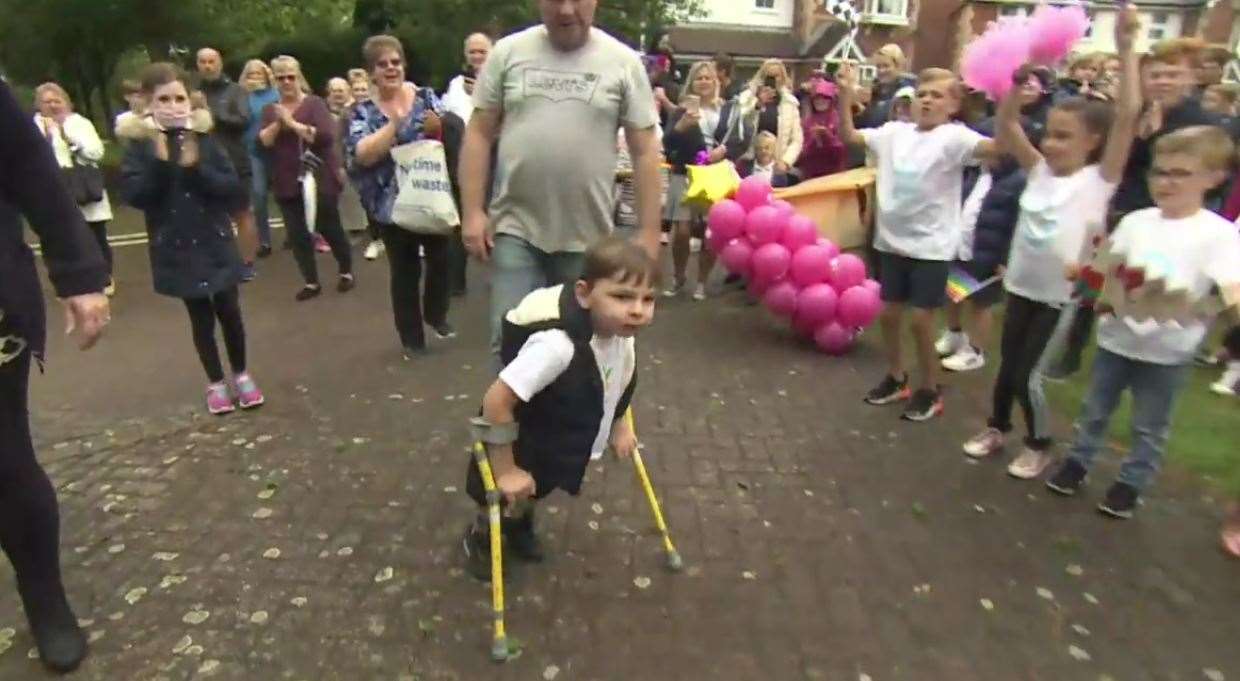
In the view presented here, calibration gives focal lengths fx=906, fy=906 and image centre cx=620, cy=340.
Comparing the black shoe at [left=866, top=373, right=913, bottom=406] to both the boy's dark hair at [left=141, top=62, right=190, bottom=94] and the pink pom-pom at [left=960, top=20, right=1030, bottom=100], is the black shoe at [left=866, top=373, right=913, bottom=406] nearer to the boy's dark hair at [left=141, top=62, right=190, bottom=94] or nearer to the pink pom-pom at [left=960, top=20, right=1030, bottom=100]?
the pink pom-pom at [left=960, top=20, right=1030, bottom=100]

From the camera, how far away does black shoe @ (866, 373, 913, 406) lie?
17.9 feet

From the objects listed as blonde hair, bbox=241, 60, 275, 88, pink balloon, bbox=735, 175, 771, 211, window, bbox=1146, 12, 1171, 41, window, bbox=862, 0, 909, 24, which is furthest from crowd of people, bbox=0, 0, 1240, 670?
window, bbox=1146, 12, 1171, 41

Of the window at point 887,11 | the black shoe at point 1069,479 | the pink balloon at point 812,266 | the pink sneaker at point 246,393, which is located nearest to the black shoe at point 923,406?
the black shoe at point 1069,479

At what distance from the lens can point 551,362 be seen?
283 centimetres

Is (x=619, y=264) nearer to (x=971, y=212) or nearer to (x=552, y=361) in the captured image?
(x=552, y=361)

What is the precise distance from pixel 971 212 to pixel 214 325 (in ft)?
16.1

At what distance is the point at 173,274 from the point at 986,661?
166 inches

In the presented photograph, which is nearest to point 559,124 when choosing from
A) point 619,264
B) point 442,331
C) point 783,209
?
point 619,264

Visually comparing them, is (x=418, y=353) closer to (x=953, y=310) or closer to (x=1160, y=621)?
(x=953, y=310)

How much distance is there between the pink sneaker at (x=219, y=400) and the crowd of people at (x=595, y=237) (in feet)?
0.04

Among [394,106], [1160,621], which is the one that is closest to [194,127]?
[394,106]

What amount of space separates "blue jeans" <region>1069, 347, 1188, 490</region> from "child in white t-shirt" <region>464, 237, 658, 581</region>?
7.52 ft

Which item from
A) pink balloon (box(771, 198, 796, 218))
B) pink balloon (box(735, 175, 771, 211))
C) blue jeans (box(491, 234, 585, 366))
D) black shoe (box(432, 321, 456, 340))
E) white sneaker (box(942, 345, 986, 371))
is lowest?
white sneaker (box(942, 345, 986, 371))

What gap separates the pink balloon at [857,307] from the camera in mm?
6289
